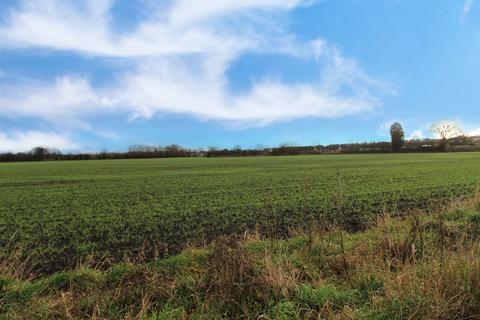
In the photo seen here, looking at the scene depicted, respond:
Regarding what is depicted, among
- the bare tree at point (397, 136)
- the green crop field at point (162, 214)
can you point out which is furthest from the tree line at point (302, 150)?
the green crop field at point (162, 214)

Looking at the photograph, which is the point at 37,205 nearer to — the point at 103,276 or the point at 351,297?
the point at 103,276

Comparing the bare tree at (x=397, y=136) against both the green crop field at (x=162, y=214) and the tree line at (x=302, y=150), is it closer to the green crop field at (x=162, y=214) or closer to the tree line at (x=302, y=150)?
the tree line at (x=302, y=150)

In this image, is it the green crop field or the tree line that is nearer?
the green crop field

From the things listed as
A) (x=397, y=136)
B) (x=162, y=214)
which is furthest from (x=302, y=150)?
(x=162, y=214)

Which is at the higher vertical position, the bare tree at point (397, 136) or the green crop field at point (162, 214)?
the bare tree at point (397, 136)

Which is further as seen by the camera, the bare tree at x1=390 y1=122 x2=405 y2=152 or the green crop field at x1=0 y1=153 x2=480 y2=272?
the bare tree at x1=390 y1=122 x2=405 y2=152

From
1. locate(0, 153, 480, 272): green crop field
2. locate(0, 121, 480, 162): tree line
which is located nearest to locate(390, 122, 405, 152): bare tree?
locate(0, 121, 480, 162): tree line

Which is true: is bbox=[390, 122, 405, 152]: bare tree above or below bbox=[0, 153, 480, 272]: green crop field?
above

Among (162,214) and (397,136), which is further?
(397,136)

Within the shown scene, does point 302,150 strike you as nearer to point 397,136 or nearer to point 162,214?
point 397,136

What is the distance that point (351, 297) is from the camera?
19.7 ft

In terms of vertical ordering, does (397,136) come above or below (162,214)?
above

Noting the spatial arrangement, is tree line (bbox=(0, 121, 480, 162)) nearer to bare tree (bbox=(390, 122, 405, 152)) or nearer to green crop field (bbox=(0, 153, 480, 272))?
bare tree (bbox=(390, 122, 405, 152))

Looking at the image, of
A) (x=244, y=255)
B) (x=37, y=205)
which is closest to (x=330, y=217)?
(x=244, y=255)
